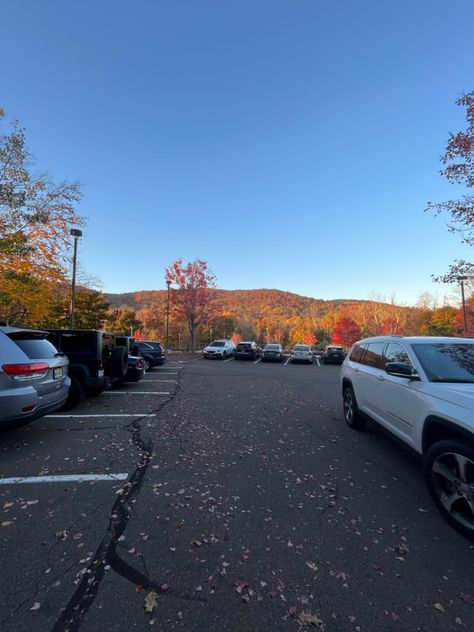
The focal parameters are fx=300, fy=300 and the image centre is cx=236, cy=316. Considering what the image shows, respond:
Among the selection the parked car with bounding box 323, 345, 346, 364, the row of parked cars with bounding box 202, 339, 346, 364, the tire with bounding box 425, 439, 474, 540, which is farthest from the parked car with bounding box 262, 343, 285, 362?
the tire with bounding box 425, 439, 474, 540

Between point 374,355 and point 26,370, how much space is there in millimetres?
5500

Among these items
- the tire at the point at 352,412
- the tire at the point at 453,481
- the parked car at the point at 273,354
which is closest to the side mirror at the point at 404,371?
the tire at the point at 453,481

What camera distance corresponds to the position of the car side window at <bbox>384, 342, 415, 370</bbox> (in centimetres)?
409

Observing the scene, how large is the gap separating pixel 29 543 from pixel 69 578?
2.11 feet

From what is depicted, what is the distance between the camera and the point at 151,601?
6.46 ft

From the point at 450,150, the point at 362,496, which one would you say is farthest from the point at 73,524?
the point at 450,150

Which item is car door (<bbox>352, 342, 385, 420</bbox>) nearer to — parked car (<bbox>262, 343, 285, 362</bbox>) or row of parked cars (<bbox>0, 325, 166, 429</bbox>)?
row of parked cars (<bbox>0, 325, 166, 429</bbox>)

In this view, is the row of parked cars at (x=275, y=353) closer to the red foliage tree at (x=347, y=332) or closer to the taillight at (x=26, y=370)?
the taillight at (x=26, y=370)

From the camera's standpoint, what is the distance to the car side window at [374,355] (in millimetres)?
4891

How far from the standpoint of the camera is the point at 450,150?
10023 mm

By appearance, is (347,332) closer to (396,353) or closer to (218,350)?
(218,350)

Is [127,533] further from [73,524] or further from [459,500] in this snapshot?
[459,500]

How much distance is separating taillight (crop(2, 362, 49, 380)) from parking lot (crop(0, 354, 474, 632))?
1125 millimetres

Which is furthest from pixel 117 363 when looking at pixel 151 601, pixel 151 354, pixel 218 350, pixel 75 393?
pixel 218 350
